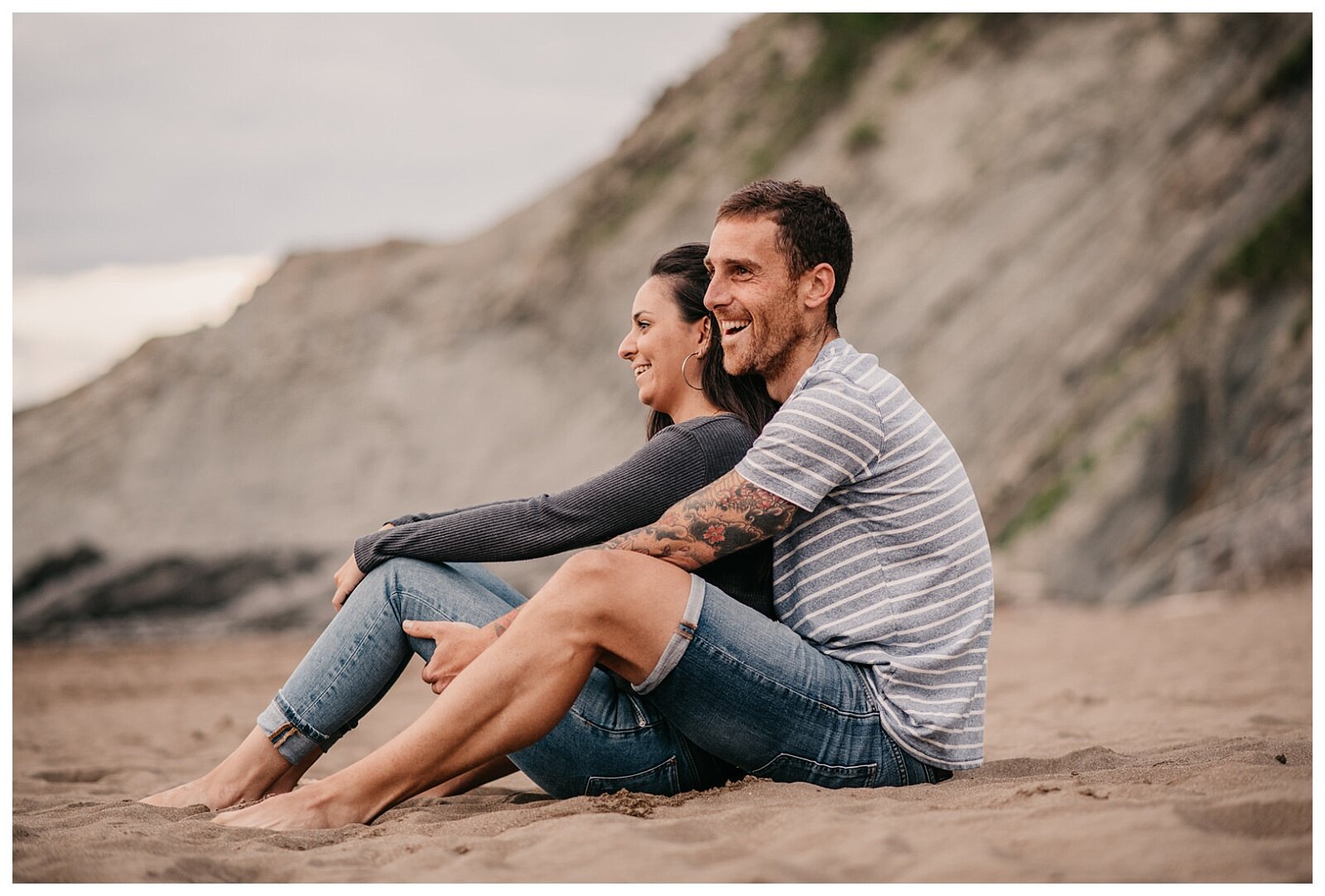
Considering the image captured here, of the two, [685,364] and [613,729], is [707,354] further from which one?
[613,729]

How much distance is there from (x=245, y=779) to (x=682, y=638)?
1.23m

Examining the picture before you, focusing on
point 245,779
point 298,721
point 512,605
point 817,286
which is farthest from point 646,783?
point 817,286

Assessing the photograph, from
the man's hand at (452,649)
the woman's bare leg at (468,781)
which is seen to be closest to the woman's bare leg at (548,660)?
the man's hand at (452,649)

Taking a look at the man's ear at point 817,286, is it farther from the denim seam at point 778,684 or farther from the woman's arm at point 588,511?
the denim seam at point 778,684

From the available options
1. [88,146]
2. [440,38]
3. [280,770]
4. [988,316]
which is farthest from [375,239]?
[280,770]

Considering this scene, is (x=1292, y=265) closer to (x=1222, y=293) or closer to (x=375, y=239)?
(x=1222, y=293)

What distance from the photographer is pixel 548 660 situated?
2477 millimetres

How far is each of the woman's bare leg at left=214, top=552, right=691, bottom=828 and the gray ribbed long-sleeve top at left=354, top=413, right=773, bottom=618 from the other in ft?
0.82

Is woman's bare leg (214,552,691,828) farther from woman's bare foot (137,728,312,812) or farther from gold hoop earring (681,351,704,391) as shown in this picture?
gold hoop earring (681,351,704,391)

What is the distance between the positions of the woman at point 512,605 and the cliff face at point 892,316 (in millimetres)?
8884

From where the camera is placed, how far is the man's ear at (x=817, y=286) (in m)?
2.88

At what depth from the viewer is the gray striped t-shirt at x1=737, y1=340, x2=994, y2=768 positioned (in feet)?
8.38

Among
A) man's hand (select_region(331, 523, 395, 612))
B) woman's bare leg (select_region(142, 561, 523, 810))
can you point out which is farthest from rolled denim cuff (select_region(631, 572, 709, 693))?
man's hand (select_region(331, 523, 395, 612))
